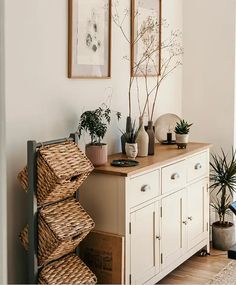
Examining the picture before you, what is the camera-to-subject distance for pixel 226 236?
13.5ft

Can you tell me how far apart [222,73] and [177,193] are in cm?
140

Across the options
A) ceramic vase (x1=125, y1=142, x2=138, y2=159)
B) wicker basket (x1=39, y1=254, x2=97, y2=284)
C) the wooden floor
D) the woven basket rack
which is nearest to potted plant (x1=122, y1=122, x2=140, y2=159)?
ceramic vase (x1=125, y1=142, x2=138, y2=159)

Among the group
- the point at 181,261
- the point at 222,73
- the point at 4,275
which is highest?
the point at 222,73

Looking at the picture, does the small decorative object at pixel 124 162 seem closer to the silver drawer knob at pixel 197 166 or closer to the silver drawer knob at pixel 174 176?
the silver drawer knob at pixel 174 176

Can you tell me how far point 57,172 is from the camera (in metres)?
2.53

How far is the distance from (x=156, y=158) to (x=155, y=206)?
0.34m

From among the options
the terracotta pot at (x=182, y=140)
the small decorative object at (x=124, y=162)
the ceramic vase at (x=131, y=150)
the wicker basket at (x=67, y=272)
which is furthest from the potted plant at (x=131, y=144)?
the wicker basket at (x=67, y=272)

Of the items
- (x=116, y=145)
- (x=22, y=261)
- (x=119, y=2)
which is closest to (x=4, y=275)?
(x=22, y=261)

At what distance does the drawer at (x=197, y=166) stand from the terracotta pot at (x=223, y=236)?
0.53 m

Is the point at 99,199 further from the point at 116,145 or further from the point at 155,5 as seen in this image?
the point at 155,5

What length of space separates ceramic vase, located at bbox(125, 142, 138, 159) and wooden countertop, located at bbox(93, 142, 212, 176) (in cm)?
4

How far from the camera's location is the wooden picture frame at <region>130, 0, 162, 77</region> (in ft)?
12.4

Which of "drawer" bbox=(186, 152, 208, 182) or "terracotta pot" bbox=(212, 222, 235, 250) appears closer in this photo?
"drawer" bbox=(186, 152, 208, 182)

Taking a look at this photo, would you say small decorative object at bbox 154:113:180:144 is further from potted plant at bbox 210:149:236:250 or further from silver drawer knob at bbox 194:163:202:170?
potted plant at bbox 210:149:236:250
